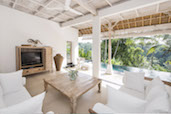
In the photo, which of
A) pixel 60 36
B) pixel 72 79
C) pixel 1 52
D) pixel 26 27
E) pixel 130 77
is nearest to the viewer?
pixel 130 77

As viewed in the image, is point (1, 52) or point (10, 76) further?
point (1, 52)

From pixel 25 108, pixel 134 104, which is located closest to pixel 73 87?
pixel 25 108

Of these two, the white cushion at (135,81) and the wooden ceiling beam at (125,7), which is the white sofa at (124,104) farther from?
the wooden ceiling beam at (125,7)

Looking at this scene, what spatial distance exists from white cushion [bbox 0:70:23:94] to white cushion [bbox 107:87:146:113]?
2.14 meters

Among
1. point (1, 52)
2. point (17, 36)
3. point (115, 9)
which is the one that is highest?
point (115, 9)

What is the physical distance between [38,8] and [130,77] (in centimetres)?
506

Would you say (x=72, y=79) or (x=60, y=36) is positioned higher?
(x=60, y=36)

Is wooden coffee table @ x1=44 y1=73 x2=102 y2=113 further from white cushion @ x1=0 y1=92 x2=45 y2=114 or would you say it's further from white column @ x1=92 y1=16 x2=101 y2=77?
white column @ x1=92 y1=16 x2=101 y2=77

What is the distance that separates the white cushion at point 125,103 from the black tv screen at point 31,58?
14.6ft

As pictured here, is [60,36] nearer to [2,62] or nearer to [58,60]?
[58,60]

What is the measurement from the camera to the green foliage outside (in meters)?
6.13

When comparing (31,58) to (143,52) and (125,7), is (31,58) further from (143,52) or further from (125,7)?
(143,52)

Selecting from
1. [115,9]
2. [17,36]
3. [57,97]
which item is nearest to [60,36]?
[17,36]

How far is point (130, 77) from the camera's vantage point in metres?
2.13
